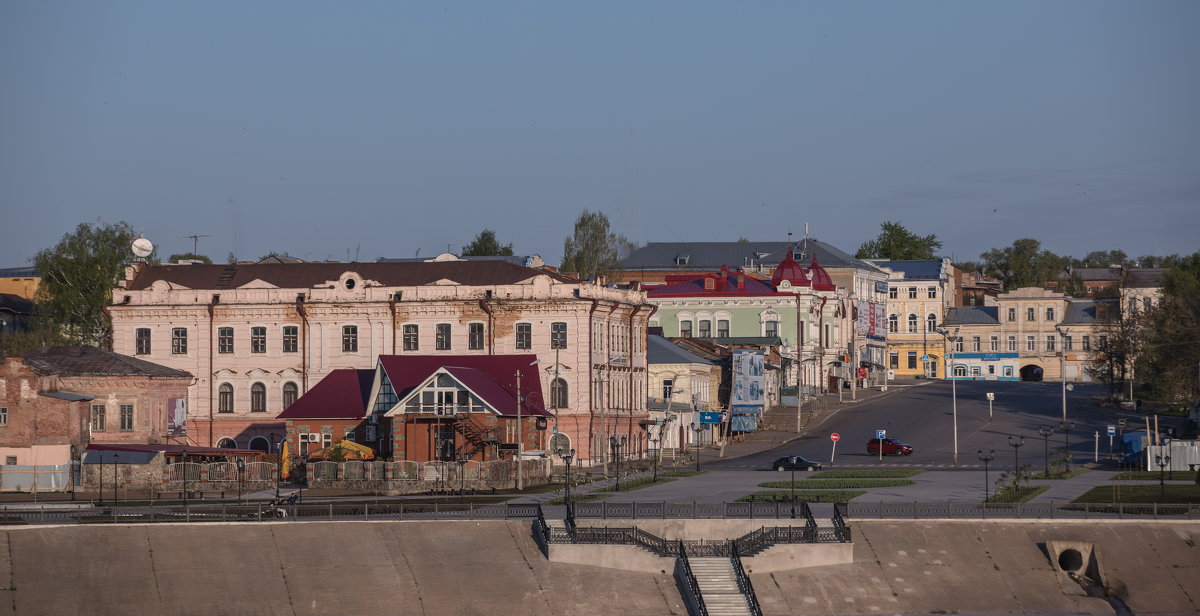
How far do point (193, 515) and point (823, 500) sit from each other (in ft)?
80.0

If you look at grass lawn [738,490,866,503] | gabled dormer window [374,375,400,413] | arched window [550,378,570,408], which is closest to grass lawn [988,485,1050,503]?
grass lawn [738,490,866,503]

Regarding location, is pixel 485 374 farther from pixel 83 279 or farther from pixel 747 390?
pixel 83 279

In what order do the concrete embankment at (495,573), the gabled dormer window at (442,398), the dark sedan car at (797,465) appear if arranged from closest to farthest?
the concrete embankment at (495,573) < the gabled dormer window at (442,398) < the dark sedan car at (797,465)

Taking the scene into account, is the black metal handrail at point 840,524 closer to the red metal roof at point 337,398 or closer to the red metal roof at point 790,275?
the red metal roof at point 337,398

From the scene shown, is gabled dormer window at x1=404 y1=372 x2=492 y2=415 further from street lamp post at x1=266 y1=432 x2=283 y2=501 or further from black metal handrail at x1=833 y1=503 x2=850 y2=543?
black metal handrail at x1=833 y1=503 x2=850 y2=543

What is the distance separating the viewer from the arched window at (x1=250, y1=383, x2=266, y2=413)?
321ft

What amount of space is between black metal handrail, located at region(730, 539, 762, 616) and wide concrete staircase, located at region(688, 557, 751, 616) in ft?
0.36

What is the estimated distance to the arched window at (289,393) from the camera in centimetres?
9744

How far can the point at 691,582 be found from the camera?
55.0 m

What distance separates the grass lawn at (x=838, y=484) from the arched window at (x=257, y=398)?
32978mm

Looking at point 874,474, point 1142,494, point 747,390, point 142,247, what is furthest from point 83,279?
point 1142,494

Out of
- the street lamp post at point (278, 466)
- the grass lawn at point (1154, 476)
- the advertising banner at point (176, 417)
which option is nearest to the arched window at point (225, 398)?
the advertising banner at point (176, 417)

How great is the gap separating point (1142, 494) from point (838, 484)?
1359 cm

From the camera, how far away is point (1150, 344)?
388 feet
